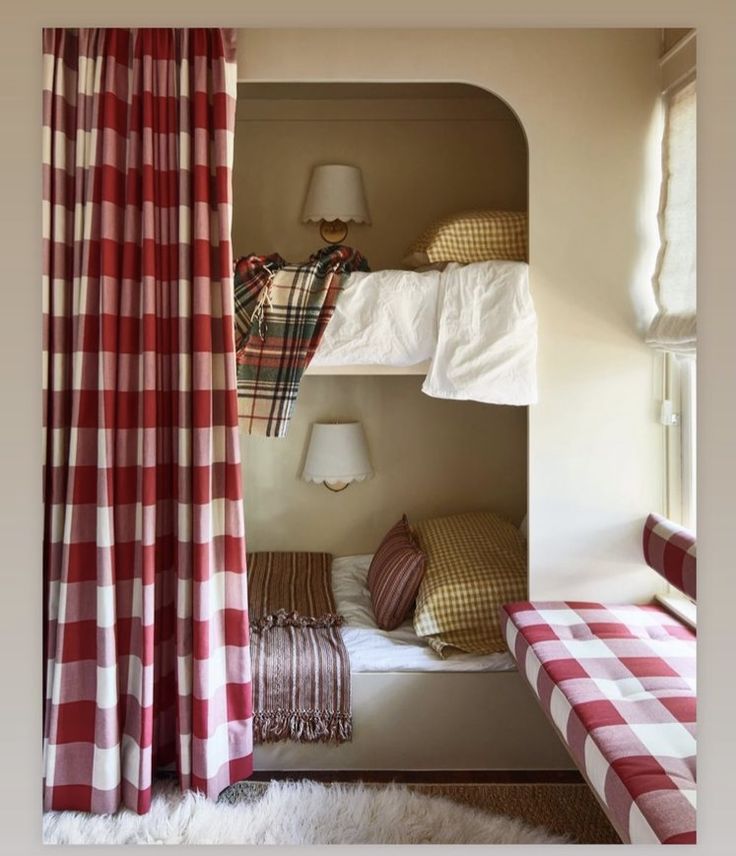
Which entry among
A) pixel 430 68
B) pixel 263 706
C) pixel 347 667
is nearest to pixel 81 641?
pixel 263 706

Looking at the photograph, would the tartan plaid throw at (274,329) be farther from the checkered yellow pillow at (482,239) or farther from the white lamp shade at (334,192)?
the white lamp shade at (334,192)

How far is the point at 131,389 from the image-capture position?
1.83 meters

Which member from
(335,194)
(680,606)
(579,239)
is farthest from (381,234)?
(680,606)

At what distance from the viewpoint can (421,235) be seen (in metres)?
2.56

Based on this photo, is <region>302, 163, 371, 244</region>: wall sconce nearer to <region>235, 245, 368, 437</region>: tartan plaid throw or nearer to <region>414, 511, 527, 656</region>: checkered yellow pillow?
<region>235, 245, 368, 437</region>: tartan plaid throw

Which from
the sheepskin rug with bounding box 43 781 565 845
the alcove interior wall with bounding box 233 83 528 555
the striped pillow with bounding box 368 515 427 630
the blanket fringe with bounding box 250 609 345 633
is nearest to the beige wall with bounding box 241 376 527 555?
the alcove interior wall with bounding box 233 83 528 555

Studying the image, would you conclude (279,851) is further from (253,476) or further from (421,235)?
(421,235)

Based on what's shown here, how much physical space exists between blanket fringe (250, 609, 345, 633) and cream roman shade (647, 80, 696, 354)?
102 cm

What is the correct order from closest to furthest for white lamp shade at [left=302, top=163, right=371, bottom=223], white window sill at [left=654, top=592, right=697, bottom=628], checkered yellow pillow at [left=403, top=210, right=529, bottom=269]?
white window sill at [left=654, top=592, right=697, bottom=628], checkered yellow pillow at [left=403, top=210, right=529, bottom=269], white lamp shade at [left=302, top=163, right=371, bottom=223]

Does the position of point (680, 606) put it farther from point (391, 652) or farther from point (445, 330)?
point (445, 330)

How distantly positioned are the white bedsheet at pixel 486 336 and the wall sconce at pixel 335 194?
52 centimetres

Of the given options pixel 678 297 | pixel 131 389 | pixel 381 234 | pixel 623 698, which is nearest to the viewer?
pixel 623 698

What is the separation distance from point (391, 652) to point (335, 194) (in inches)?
48.0

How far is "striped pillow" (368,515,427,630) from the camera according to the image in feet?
7.49
